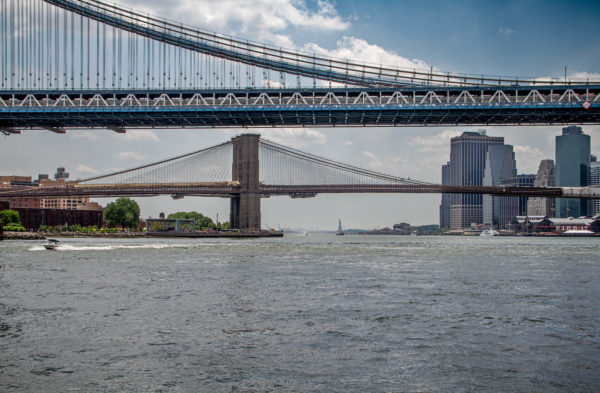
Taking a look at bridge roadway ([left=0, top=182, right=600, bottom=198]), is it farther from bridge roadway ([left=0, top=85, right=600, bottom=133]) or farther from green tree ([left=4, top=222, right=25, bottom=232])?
bridge roadway ([left=0, top=85, right=600, bottom=133])

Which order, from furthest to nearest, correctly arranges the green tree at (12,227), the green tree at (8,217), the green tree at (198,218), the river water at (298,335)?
the green tree at (198,218) → the green tree at (8,217) → the green tree at (12,227) → the river water at (298,335)

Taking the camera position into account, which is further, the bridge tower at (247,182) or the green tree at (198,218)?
the green tree at (198,218)

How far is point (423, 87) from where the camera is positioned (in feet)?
183

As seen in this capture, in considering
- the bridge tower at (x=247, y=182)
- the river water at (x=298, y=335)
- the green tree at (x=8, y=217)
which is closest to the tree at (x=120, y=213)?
the green tree at (x=8, y=217)

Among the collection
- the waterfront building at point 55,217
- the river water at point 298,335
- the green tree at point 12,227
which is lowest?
the river water at point 298,335

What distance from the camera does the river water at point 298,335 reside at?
9445 millimetres

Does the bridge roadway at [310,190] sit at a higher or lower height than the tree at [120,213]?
higher

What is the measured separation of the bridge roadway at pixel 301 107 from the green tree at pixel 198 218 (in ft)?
285

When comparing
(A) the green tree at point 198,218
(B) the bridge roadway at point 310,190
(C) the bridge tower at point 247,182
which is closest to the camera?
(B) the bridge roadway at point 310,190

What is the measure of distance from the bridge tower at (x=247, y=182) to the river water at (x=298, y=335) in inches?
3251

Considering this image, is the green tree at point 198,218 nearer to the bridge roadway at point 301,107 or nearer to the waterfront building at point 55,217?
the waterfront building at point 55,217

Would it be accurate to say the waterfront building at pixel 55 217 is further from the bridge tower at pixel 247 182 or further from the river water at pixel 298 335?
the river water at pixel 298 335

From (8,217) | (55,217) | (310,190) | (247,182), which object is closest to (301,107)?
(310,190)

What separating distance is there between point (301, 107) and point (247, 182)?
5348cm
